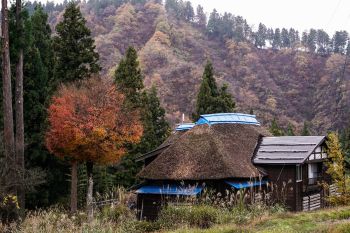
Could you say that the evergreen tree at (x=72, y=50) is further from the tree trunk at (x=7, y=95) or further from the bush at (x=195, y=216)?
the bush at (x=195, y=216)

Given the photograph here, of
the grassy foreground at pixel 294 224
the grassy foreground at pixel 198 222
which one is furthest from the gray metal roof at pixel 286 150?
the grassy foreground at pixel 294 224

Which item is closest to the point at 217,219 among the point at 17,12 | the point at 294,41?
the point at 17,12

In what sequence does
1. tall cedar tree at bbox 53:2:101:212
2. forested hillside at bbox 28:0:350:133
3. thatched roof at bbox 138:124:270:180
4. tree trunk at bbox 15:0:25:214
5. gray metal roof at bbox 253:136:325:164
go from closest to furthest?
1. tree trunk at bbox 15:0:25:214
2. thatched roof at bbox 138:124:270:180
3. gray metal roof at bbox 253:136:325:164
4. tall cedar tree at bbox 53:2:101:212
5. forested hillside at bbox 28:0:350:133

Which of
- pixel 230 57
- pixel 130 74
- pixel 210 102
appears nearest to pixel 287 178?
pixel 130 74

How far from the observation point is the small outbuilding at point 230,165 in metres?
20.9

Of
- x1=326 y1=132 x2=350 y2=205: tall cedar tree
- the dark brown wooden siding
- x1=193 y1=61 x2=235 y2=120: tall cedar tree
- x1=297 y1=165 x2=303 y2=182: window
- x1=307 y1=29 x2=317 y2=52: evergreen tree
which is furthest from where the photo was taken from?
x1=307 y1=29 x2=317 y2=52: evergreen tree

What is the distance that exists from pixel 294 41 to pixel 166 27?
4133 centimetres

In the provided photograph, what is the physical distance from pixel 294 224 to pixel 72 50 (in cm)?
2005

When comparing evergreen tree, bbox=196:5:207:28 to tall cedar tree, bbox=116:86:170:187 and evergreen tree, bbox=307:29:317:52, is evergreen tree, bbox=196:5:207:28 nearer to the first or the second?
evergreen tree, bbox=307:29:317:52

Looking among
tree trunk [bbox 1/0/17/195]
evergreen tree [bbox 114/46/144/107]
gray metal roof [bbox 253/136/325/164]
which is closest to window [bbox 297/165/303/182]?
gray metal roof [bbox 253/136/325/164]

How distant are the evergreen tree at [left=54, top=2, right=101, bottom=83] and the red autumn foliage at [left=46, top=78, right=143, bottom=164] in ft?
10.0

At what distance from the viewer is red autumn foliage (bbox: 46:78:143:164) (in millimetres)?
21531

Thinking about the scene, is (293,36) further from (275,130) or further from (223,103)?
(223,103)

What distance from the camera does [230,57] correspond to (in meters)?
120
